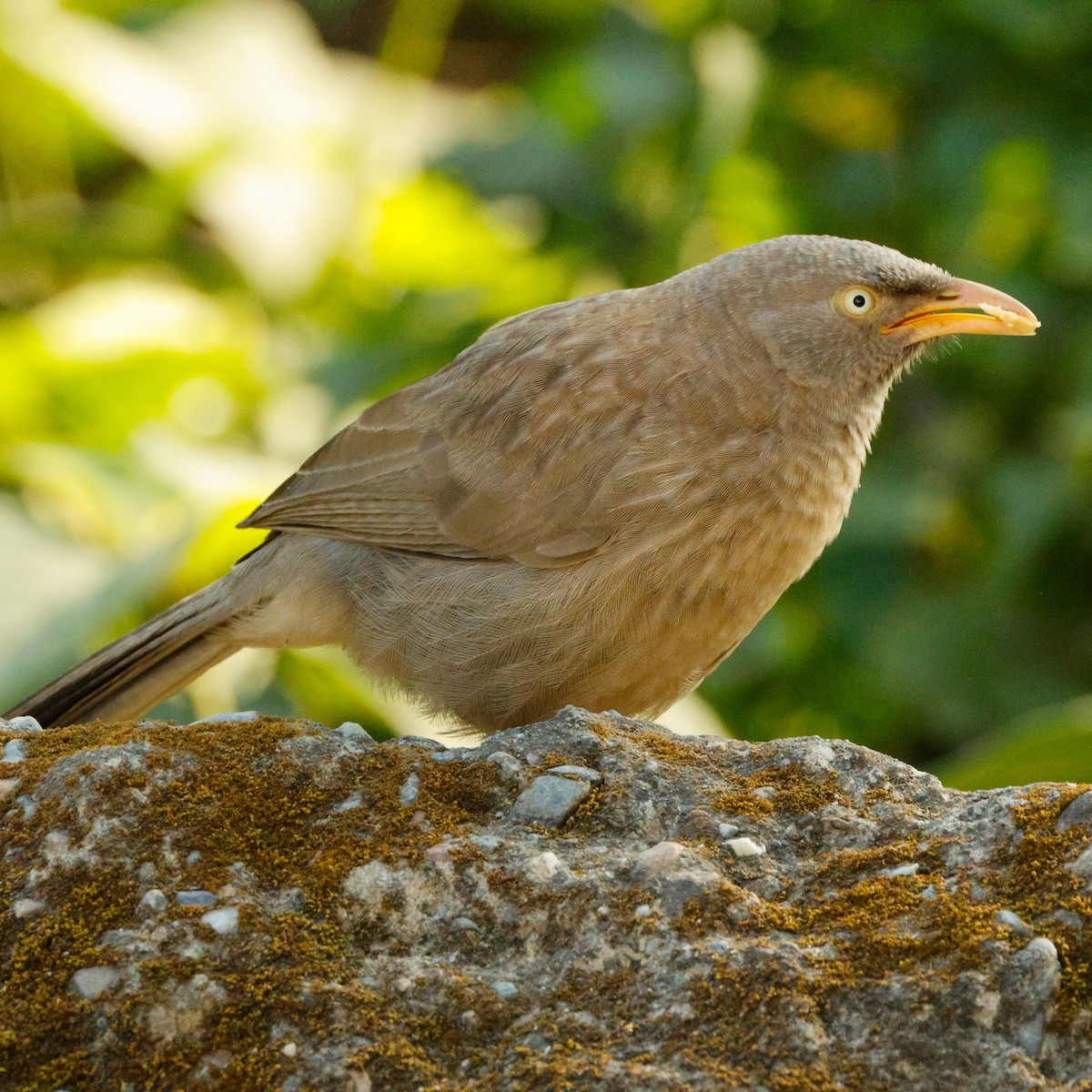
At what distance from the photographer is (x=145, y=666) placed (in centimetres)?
429

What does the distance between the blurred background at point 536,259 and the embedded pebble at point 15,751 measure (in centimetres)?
233

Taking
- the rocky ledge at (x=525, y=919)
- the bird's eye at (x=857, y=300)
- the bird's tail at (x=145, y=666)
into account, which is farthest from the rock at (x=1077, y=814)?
the bird's tail at (x=145, y=666)

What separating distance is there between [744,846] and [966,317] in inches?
78.5

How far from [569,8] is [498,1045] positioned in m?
8.16

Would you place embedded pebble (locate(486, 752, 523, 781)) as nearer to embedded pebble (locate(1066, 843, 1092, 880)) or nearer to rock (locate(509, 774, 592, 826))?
rock (locate(509, 774, 592, 826))

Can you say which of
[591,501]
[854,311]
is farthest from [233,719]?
[854,311]

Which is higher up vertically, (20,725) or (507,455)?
(507,455)

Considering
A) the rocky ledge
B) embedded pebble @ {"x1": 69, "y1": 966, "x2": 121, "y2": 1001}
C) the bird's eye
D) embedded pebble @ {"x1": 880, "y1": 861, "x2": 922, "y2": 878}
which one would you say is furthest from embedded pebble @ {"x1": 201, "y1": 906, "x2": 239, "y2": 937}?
the bird's eye

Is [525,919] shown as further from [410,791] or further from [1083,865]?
[1083,865]

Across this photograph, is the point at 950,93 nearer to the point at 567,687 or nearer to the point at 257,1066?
the point at 567,687

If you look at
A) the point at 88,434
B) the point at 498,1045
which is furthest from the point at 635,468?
the point at 88,434

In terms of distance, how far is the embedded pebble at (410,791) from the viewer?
8.93 ft

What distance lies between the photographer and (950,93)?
8000 millimetres

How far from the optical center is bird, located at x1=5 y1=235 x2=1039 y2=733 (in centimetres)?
379
